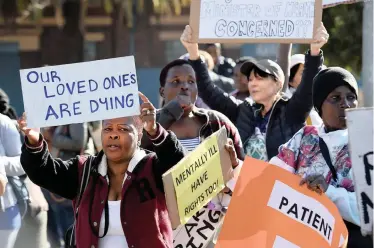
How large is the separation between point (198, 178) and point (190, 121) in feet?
2.81

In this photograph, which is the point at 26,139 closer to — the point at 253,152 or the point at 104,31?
the point at 253,152

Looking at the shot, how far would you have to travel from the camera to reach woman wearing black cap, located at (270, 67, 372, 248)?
5.93m

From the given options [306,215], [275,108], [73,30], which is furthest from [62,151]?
[73,30]

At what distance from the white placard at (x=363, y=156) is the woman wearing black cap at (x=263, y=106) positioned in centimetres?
193

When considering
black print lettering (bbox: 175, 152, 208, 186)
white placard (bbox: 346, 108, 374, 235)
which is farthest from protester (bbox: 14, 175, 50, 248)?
white placard (bbox: 346, 108, 374, 235)

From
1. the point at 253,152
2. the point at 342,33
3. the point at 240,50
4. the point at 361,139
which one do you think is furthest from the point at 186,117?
the point at 240,50

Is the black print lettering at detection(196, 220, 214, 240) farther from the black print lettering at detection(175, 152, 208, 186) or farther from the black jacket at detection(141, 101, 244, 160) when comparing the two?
the black print lettering at detection(175, 152, 208, 186)

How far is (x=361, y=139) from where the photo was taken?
16.8 ft

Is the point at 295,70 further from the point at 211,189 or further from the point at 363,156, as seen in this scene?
the point at 363,156

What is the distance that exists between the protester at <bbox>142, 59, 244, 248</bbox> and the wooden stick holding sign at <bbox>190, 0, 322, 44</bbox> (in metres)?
0.33

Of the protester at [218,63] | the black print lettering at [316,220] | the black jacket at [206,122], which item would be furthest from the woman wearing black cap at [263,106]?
the protester at [218,63]

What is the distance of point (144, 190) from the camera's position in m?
5.95

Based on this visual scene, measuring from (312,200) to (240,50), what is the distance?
66.4ft

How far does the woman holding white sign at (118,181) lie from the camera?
231 inches
